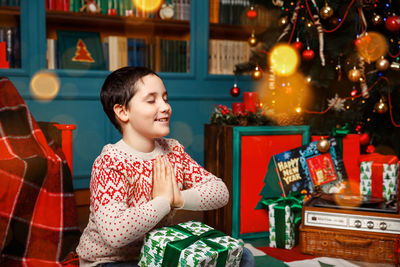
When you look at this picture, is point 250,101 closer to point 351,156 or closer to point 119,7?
point 351,156

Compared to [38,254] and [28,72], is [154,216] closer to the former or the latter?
[38,254]

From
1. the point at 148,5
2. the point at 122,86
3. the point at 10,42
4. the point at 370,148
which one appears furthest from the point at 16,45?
the point at 370,148

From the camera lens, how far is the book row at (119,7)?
253cm

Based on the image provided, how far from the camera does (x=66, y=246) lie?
45.4 inches

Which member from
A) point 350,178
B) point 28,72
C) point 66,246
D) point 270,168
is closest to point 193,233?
point 66,246

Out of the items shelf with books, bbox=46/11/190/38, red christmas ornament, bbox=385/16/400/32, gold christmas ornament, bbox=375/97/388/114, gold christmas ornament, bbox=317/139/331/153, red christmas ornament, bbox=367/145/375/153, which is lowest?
red christmas ornament, bbox=367/145/375/153

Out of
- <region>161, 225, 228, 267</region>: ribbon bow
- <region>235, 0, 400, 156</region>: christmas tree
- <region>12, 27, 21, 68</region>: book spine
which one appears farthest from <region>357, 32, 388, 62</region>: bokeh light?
<region>12, 27, 21, 68</region>: book spine

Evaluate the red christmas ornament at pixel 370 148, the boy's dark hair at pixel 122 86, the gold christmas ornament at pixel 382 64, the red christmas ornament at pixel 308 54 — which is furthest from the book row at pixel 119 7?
the boy's dark hair at pixel 122 86

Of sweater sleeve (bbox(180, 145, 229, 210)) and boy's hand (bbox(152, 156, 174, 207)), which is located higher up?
boy's hand (bbox(152, 156, 174, 207))

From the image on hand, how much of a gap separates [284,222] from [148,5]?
5.83 ft

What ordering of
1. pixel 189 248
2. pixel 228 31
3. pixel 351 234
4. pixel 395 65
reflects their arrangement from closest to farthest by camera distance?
pixel 189 248 < pixel 351 234 < pixel 395 65 < pixel 228 31

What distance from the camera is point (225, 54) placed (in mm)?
2920

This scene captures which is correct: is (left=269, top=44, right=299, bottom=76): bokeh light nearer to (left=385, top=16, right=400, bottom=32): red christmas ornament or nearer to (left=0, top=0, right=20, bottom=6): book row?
(left=385, top=16, right=400, bottom=32): red christmas ornament

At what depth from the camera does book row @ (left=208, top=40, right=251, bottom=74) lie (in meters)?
2.89
